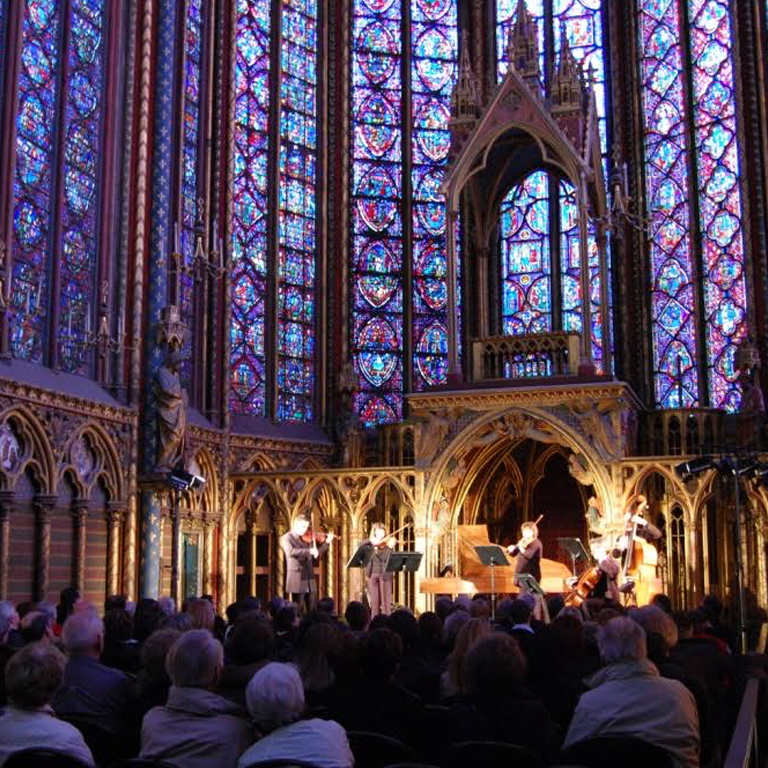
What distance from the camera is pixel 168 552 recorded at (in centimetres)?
1870

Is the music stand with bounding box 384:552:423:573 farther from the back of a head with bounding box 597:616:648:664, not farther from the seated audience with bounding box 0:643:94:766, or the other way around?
the seated audience with bounding box 0:643:94:766

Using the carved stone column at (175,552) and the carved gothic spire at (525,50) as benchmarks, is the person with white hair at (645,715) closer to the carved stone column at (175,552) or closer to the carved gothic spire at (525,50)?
the carved stone column at (175,552)

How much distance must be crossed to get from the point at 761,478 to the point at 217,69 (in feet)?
39.4

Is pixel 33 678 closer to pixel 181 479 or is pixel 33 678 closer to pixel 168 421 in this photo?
pixel 181 479

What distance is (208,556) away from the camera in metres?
19.7

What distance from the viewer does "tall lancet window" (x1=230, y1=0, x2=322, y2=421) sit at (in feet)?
72.9

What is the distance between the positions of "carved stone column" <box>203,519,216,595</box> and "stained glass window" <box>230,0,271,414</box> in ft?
8.85

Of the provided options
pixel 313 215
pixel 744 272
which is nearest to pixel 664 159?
pixel 744 272

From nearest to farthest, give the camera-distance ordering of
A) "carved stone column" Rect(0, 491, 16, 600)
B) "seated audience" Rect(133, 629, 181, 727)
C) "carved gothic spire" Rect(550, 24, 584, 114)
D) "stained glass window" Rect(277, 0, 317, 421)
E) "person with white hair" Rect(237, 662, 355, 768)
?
"person with white hair" Rect(237, 662, 355, 768) → "seated audience" Rect(133, 629, 181, 727) → "carved stone column" Rect(0, 491, 16, 600) → "carved gothic spire" Rect(550, 24, 584, 114) → "stained glass window" Rect(277, 0, 317, 421)

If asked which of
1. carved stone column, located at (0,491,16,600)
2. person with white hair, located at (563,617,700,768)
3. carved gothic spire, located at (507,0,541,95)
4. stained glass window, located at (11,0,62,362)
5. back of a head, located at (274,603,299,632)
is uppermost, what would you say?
carved gothic spire, located at (507,0,541,95)

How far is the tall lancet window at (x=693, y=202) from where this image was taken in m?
22.0

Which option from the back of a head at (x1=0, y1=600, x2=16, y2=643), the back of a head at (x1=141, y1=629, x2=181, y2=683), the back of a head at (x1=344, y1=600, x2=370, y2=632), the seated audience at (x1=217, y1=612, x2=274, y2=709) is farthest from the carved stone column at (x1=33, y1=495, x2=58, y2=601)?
the back of a head at (x1=141, y1=629, x2=181, y2=683)

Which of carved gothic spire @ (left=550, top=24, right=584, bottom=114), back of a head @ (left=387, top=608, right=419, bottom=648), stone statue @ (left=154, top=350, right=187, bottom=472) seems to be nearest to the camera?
back of a head @ (left=387, top=608, right=419, bottom=648)

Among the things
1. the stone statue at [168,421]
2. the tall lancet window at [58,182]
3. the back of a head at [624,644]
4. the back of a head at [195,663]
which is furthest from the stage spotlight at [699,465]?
the back of a head at [195,663]
